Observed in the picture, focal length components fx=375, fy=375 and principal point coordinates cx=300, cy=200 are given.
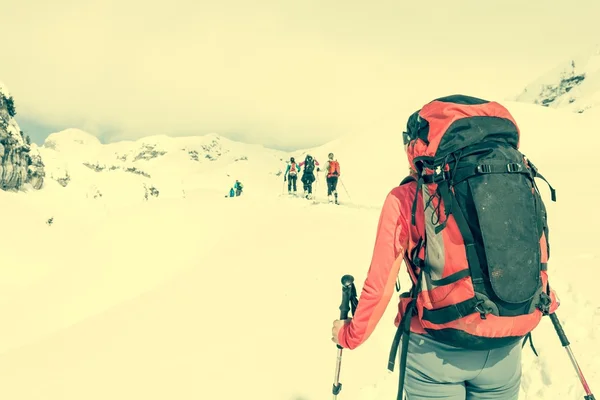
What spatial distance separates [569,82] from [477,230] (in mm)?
147323

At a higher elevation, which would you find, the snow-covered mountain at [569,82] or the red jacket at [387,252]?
the snow-covered mountain at [569,82]

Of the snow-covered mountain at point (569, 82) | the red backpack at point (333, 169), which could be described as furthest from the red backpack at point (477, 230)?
the snow-covered mountain at point (569, 82)

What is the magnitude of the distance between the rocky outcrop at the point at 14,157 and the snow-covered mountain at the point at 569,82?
386 ft

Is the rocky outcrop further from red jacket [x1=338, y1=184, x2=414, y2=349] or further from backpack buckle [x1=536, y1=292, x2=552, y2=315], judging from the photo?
backpack buckle [x1=536, y1=292, x2=552, y2=315]

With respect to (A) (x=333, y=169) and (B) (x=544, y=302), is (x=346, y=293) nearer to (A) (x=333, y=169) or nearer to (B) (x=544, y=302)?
Answer: (B) (x=544, y=302)

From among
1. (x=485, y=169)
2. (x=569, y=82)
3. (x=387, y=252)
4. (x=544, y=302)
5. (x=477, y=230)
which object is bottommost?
(x=544, y=302)


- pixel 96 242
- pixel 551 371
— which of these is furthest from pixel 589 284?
pixel 96 242

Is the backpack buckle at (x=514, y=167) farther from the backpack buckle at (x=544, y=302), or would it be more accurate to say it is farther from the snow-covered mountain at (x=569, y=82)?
the snow-covered mountain at (x=569, y=82)

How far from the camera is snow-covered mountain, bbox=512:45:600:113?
106 metres

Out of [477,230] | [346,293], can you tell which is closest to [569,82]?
[346,293]

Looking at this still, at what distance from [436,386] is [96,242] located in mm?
18540

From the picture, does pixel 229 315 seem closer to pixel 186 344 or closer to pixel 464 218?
pixel 186 344

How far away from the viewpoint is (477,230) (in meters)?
2.04

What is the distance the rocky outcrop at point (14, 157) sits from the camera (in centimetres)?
3744
